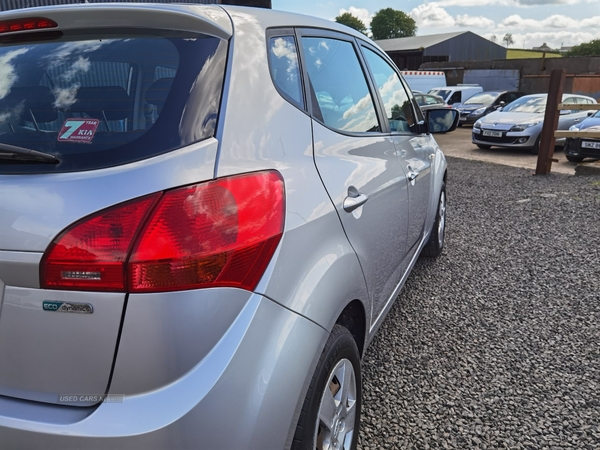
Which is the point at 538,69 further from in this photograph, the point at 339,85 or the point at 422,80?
the point at 339,85

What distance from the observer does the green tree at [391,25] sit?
9500 cm

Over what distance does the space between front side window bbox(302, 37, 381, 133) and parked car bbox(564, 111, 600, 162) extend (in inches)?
357

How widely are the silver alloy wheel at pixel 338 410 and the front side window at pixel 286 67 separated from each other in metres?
0.93

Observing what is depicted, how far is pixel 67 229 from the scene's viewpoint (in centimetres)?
116

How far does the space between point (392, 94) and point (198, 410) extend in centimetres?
237

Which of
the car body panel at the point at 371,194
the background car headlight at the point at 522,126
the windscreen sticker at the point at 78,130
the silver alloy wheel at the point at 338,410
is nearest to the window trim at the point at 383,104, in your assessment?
the car body panel at the point at 371,194

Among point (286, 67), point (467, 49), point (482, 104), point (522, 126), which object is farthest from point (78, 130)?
point (467, 49)

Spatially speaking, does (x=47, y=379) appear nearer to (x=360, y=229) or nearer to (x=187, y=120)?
(x=187, y=120)

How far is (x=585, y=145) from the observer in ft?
33.0

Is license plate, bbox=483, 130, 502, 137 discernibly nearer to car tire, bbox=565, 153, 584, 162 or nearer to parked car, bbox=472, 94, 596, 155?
parked car, bbox=472, 94, 596, 155

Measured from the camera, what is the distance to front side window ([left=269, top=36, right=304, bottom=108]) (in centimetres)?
166

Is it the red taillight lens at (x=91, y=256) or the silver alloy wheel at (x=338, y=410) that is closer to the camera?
the red taillight lens at (x=91, y=256)

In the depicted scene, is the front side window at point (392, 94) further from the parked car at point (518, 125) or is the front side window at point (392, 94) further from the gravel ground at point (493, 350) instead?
the parked car at point (518, 125)

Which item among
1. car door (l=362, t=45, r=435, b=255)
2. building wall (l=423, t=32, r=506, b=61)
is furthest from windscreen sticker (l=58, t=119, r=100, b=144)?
building wall (l=423, t=32, r=506, b=61)
